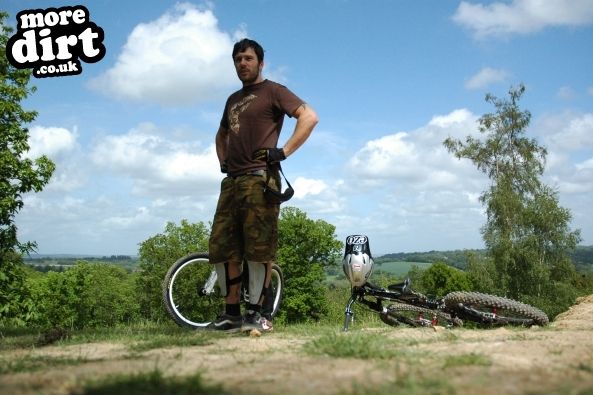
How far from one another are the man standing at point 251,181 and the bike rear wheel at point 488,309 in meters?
2.58

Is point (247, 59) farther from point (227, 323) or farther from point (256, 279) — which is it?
point (227, 323)

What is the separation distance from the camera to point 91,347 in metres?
4.56

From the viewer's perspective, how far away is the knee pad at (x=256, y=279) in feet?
19.4

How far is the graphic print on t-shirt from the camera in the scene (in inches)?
233

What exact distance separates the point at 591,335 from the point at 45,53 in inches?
590

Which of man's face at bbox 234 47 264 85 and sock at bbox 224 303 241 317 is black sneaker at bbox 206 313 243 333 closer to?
sock at bbox 224 303 241 317

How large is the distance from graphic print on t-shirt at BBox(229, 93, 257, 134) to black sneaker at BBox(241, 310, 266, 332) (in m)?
1.93

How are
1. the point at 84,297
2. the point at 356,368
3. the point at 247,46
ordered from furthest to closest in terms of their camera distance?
the point at 84,297 < the point at 247,46 < the point at 356,368

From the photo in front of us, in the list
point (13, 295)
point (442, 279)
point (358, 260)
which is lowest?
point (442, 279)

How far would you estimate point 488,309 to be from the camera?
7.30 m

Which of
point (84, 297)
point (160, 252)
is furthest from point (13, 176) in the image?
point (84, 297)

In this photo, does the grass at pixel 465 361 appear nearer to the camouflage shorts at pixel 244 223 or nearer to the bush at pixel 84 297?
the camouflage shorts at pixel 244 223

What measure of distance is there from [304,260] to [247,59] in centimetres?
3849

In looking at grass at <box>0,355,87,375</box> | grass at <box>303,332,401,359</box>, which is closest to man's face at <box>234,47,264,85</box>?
grass at <box>303,332,401,359</box>
